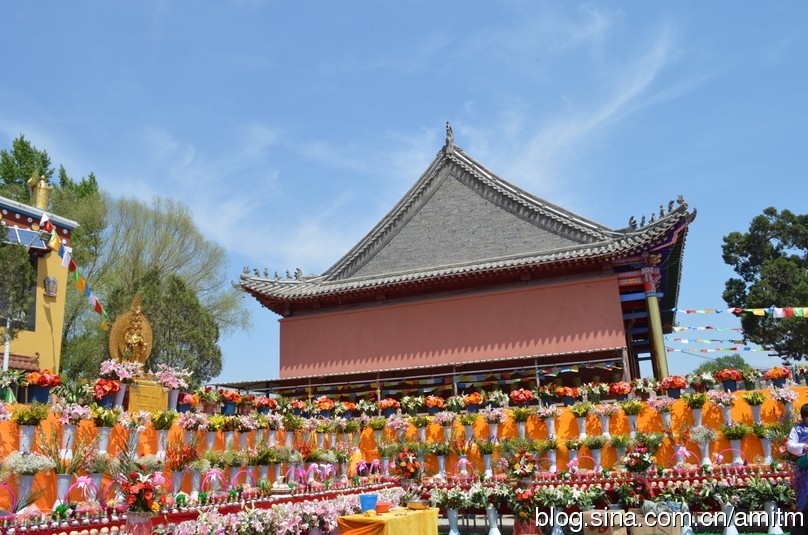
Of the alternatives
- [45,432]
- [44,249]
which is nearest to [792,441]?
[45,432]

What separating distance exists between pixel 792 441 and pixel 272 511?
19.3 feet

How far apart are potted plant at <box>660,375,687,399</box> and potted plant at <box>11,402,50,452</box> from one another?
33.2 ft

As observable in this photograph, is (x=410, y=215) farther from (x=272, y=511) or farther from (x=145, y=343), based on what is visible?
(x=272, y=511)

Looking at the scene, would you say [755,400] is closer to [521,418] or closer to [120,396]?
[521,418]

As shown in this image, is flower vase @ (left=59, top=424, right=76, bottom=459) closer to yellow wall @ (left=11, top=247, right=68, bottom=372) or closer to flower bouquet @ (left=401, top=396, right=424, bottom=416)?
flower bouquet @ (left=401, top=396, right=424, bottom=416)

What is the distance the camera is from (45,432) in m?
7.96

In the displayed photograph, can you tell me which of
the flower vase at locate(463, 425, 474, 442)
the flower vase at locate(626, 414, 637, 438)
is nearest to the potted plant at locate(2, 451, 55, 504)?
the flower vase at locate(463, 425, 474, 442)

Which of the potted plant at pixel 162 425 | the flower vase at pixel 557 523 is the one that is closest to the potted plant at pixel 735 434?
the flower vase at pixel 557 523

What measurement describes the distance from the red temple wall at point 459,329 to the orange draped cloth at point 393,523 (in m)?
10.1

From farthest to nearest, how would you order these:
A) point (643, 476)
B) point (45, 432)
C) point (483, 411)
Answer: point (483, 411) → point (643, 476) → point (45, 432)

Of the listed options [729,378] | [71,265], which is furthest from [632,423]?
[71,265]

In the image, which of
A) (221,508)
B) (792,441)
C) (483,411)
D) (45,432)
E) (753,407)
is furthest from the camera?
(483,411)

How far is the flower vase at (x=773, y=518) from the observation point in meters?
8.29

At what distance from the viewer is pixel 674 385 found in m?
12.0
